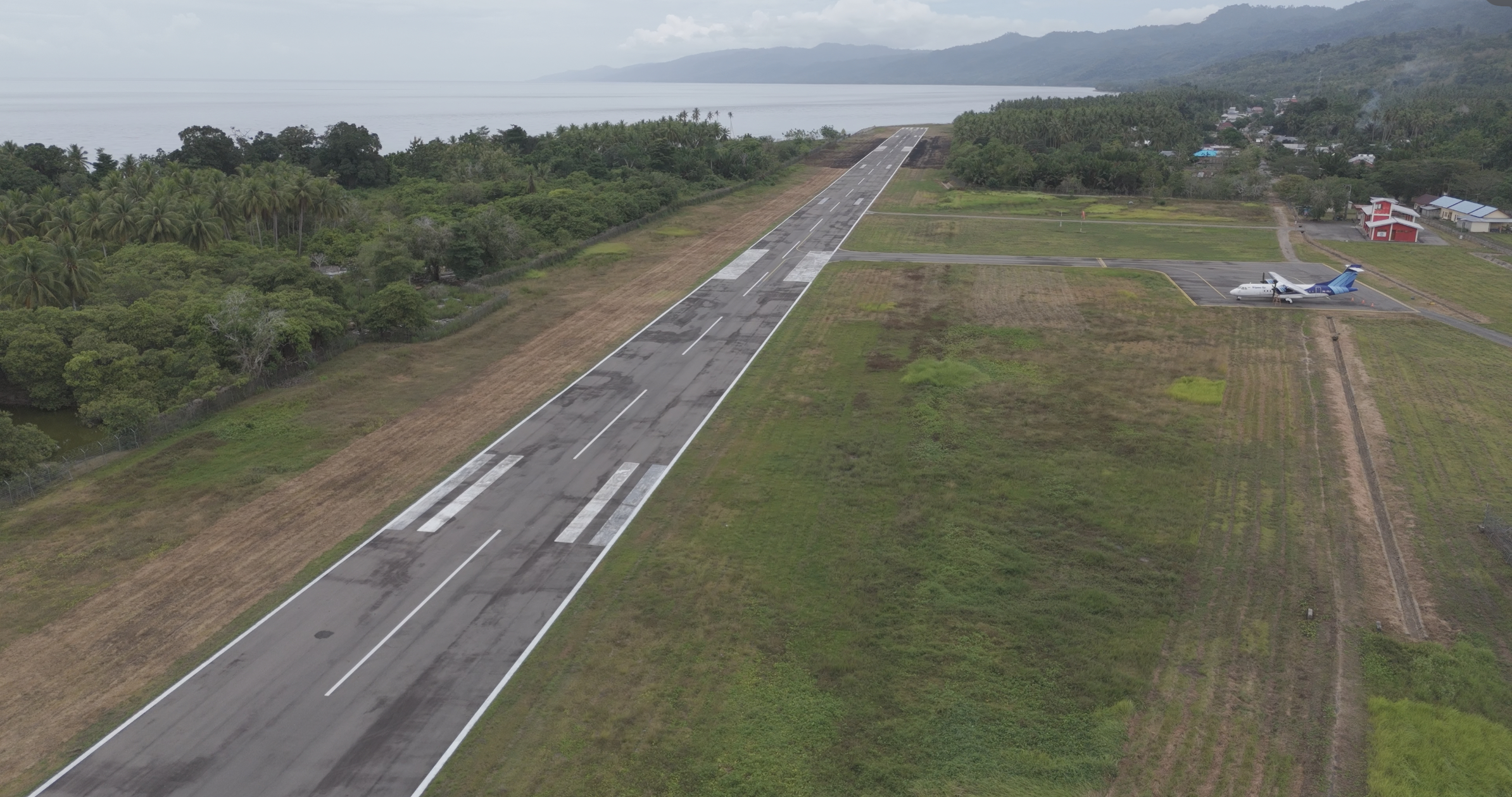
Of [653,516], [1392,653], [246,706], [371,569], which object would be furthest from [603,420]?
[1392,653]

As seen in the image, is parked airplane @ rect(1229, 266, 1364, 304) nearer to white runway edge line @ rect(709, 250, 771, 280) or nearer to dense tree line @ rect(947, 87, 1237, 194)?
white runway edge line @ rect(709, 250, 771, 280)

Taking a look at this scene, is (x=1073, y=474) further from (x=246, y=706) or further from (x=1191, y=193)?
(x=1191, y=193)

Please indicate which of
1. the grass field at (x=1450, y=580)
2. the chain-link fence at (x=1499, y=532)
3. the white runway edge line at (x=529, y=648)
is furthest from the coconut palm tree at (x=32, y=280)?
the chain-link fence at (x=1499, y=532)

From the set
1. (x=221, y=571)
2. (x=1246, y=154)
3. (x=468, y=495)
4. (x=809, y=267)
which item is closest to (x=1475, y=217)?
(x=1246, y=154)

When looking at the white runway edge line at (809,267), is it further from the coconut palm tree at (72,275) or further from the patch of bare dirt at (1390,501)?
the coconut palm tree at (72,275)

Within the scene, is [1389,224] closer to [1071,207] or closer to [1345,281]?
[1345,281]

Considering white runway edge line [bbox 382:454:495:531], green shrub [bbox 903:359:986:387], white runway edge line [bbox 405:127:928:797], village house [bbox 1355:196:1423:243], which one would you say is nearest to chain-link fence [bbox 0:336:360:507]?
white runway edge line [bbox 382:454:495:531]
